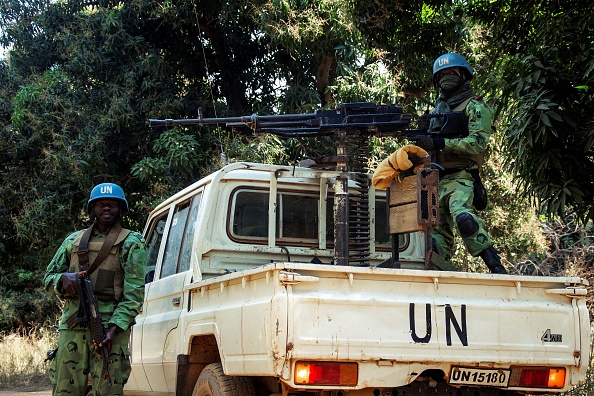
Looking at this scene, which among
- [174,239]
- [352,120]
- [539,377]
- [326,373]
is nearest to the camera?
[326,373]

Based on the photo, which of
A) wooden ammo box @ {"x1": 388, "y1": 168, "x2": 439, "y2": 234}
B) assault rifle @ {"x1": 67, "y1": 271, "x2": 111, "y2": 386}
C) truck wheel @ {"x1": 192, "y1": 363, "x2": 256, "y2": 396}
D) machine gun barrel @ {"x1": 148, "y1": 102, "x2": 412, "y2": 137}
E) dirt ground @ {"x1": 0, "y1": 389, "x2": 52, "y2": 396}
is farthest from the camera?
dirt ground @ {"x1": 0, "y1": 389, "x2": 52, "y2": 396}

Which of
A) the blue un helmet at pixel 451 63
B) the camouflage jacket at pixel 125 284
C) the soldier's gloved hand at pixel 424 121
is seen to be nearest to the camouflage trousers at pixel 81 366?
the camouflage jacket at pixel 125 284

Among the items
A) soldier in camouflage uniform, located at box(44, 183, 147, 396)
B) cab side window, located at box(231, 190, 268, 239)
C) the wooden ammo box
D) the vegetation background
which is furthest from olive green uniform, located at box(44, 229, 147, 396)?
the vegetation background

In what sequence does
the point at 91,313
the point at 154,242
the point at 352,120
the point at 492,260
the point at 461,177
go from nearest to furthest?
the point at 91,313 → the point at 492,260 → the point at 352,120 → the point at 461,177 → the point at 154,242

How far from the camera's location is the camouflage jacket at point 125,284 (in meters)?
4.98

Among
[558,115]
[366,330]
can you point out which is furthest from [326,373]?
[558,115]

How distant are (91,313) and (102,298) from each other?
25 centimetres

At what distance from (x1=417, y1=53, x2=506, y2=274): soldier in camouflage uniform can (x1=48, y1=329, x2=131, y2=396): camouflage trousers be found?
238 cm

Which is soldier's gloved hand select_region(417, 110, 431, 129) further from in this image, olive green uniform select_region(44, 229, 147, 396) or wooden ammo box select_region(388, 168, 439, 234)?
olive green uniform select_region(44, 229, 147, 396)

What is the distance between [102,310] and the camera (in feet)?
16.5

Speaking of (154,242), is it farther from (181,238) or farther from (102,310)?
(102,310)

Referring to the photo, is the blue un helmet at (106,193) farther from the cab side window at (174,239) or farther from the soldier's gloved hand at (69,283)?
the cab side window at (174,239)

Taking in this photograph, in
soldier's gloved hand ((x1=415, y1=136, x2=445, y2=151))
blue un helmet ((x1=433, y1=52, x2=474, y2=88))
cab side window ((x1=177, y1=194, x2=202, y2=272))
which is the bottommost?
cab side window ((x1=177, y1=194, x2=202, y2=272))

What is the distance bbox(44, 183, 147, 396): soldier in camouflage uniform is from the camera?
4926 mm
